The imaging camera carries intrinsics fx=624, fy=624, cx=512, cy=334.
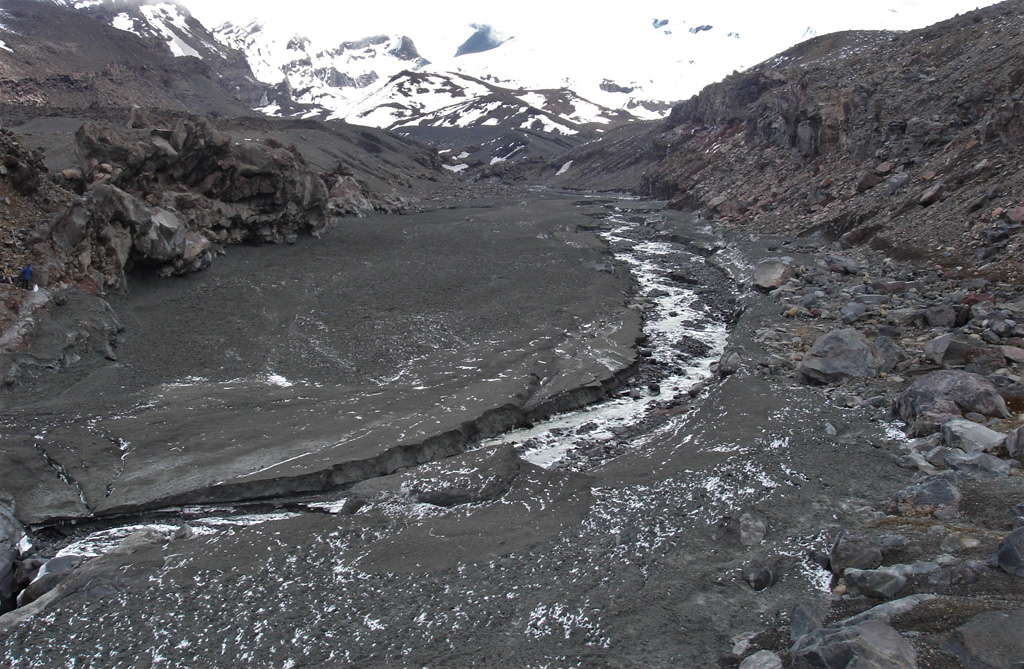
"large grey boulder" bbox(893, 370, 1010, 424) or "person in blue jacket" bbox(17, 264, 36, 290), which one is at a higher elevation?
"person in blue jacket" bbox(17, 264, 36, 290)

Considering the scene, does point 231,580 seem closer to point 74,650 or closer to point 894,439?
point 74,650

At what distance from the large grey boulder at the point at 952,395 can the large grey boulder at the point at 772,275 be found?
1085 cm

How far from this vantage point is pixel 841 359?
528 inches

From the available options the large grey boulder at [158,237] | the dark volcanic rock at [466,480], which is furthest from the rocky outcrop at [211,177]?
the dark volcanic rock at [466,480]

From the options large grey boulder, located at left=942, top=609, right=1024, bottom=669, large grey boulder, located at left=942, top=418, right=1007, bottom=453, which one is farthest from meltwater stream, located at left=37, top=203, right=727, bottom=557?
large grey boulder, located at left=942, top=609, right=1024, bottom=669

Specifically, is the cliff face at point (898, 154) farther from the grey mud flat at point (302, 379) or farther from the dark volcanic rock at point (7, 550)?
the dark volcanic rock at point (7, 550)

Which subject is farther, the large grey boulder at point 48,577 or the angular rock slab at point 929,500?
the large grey boulder at point 48,577

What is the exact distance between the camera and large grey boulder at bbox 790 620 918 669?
5.09 m

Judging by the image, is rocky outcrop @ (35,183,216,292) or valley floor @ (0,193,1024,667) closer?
valley floor @ (0,193,1024,667)

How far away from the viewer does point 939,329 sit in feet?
48.1

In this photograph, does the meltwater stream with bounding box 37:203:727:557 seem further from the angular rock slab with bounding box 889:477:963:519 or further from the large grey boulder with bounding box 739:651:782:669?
the large grey boulder with bounding box 739:651:782:669

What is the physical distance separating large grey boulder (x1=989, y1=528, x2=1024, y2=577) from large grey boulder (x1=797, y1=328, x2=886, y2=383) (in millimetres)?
7164

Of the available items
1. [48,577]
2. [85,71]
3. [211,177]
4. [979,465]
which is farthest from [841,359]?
[85,71]

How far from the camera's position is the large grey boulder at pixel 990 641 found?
4867 millimetres
